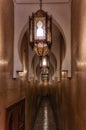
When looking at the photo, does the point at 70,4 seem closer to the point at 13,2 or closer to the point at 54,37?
the point at 13,2

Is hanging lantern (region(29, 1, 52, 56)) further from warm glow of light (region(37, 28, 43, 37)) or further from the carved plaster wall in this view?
the carved plaster wall

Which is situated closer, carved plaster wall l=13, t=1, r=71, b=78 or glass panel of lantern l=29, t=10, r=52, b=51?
glass panel of lantern l=29, t=10, r=52, b=51

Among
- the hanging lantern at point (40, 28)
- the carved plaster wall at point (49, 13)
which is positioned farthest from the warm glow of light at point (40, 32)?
the carved plaster wall at point (49, 13)

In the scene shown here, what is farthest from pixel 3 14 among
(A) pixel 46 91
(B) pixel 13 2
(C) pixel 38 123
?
(A) pixel 46 91

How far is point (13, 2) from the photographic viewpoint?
6039 mm

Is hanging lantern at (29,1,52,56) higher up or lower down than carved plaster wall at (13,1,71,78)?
lower down

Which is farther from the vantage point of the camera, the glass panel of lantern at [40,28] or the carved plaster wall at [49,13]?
the carved plaster wall at [49,13]

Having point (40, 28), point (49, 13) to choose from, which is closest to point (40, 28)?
point (40, 28)

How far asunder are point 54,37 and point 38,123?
679 centimetres

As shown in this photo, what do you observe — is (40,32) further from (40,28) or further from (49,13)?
(49,13)

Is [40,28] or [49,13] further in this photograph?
[49,13]

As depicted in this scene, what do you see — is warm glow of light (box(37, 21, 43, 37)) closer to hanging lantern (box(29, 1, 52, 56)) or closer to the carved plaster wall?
hanging lantern (box(29, 1, 52, 56))

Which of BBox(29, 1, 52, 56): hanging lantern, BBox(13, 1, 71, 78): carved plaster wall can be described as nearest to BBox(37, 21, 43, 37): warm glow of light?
BBox(29, 1, 52, 56): hanging lantern

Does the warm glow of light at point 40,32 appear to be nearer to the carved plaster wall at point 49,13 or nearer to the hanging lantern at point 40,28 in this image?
the hanging lantern at point 40,28
